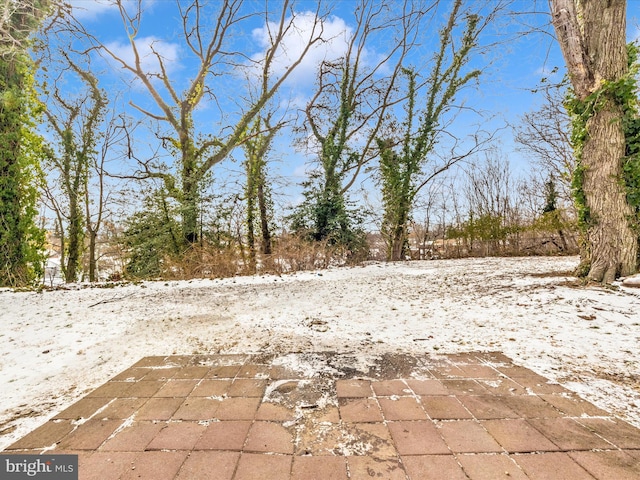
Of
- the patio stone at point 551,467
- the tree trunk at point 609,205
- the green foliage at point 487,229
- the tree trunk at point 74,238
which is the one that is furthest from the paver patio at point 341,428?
the tree trunk at point 74,238

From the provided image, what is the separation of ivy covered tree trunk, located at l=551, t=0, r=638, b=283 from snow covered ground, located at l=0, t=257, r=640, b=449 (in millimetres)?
640

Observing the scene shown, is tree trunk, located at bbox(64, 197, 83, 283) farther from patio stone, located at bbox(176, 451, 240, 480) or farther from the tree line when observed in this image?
patio stone, located at bbox(176, 451, 240, 480)

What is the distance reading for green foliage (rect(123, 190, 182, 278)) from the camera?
852 cm

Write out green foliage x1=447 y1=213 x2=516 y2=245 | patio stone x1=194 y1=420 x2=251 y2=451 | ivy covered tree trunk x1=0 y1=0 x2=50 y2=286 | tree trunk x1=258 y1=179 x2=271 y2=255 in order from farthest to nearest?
green foliage x1=447 y1=213 x2=516 y2=245, tree trunk x1=258 y1=179 x2=271 y2=255, ivy covered tree trunk x1=0 y1=0 x2=50 y2=286, patio stone x1=194 y1=420 x2=251 y2=451

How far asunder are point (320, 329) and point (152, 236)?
25.8 ft

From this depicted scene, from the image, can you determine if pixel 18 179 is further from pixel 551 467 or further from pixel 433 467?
pixel 551 467

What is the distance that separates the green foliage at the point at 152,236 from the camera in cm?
852

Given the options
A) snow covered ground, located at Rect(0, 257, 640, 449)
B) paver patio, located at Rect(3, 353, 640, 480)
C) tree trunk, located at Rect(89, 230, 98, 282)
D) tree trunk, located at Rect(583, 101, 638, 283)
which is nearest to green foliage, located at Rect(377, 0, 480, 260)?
snow covered ground, located at Rect(0, 257, 640, 449)

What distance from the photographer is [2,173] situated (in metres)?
5.69

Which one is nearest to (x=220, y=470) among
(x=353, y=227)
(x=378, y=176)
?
(x=353, y=227)

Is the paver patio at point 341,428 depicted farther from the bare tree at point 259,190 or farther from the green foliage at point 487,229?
the green foliage at point 487,229

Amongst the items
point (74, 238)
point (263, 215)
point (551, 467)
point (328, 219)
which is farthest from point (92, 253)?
point (551, 467)

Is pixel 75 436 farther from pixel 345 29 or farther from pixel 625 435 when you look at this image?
pixel 345 29

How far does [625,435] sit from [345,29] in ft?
40.0
